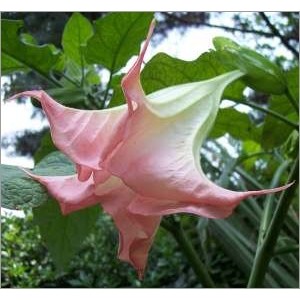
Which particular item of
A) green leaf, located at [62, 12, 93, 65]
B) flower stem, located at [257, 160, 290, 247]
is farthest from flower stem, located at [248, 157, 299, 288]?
green leaf, located at [62, 12, 93, 65]

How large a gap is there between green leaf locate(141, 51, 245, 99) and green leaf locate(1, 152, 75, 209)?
0.36 feet

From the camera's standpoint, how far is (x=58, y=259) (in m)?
0.43

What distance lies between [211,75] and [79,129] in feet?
0.59

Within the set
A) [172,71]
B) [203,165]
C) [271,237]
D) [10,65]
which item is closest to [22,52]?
[10,65]

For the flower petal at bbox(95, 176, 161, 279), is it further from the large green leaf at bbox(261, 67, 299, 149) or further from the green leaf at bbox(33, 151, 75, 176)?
the large green leaf at bbox(261, 67, 299, 149)

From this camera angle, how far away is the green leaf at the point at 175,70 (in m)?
0.39

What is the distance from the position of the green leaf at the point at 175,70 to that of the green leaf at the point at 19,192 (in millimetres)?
133

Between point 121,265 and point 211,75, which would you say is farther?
point 121,265

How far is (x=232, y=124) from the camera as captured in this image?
0.52m

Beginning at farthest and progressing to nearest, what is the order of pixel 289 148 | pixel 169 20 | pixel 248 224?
pixel 169 20
pixel 248 224
pixel 289 148

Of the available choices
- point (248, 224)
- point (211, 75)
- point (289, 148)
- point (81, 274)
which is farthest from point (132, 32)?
point (81, 274)

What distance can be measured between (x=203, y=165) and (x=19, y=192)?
2.14 ft

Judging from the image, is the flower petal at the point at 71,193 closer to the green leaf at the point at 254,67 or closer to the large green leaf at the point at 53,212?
the large green leaf at the point at 53,212
